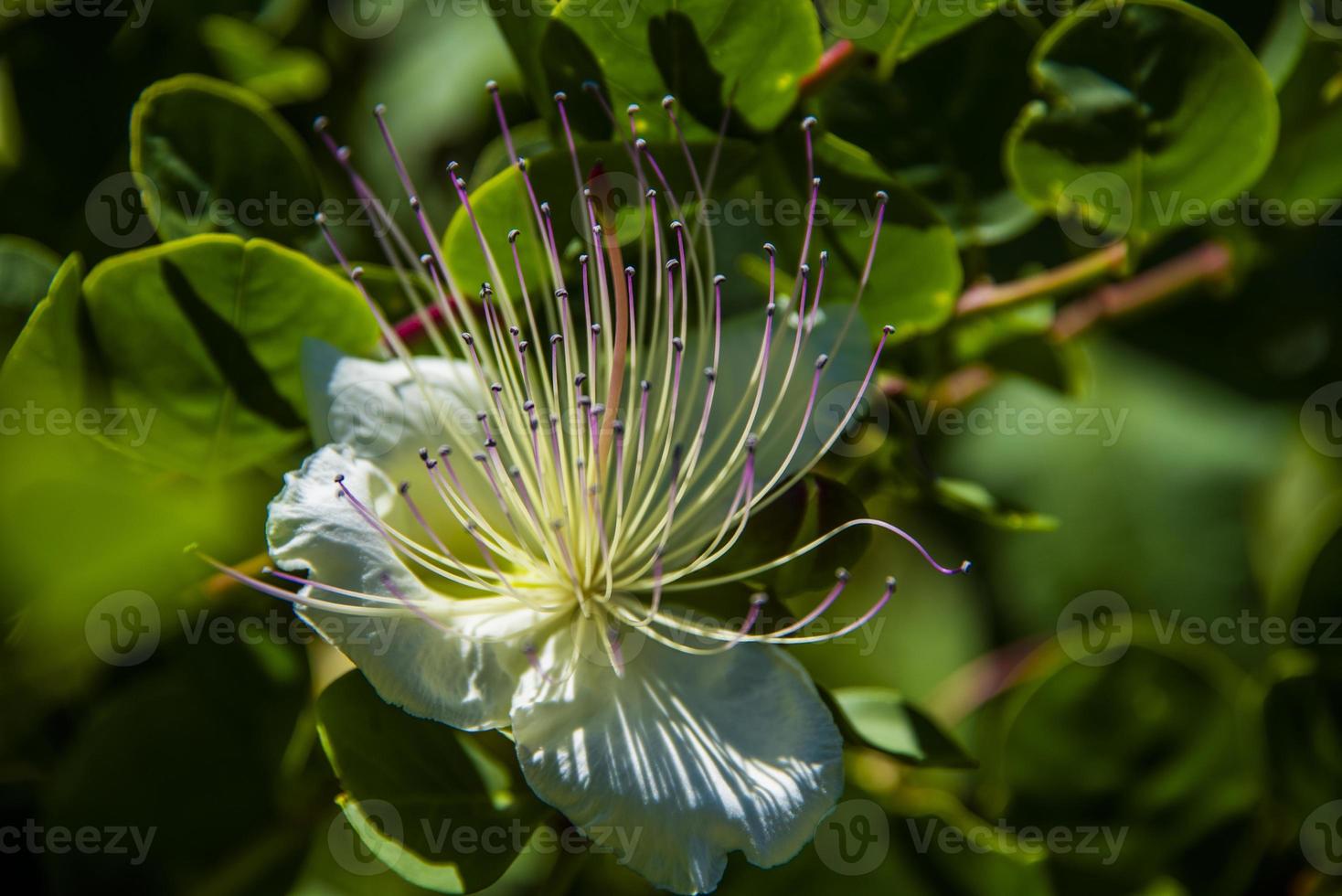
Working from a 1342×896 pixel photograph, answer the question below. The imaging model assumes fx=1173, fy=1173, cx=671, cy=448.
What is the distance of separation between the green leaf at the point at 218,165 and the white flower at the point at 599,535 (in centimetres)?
16

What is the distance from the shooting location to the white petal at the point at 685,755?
107 cm

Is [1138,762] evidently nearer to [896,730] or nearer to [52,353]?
[896,730]

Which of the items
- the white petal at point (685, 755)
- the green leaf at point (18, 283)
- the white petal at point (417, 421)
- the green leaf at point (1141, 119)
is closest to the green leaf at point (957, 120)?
the green leaf at point (1141, 119)

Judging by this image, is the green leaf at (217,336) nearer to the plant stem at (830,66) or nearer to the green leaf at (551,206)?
the green leaf at (551,206)

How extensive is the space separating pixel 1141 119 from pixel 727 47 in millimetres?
510

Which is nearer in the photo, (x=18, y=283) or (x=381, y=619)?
(x=381, y=619)

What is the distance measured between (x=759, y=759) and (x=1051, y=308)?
2.72 feet

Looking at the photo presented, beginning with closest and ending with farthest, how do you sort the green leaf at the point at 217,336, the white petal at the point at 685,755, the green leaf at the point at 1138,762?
the white petal at the point at 685,755, the green leaf at the point at 217,336, the green leaf at the point at 1138,762

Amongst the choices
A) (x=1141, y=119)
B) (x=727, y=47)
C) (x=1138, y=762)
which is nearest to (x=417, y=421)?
(x=727, y=47)

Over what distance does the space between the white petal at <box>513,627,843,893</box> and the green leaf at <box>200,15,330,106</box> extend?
3.23 ft

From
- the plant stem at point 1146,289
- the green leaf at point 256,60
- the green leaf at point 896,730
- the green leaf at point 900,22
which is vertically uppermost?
the green leaf at point 256,60

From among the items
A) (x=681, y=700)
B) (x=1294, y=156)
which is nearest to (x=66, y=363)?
(x=681, y=700)

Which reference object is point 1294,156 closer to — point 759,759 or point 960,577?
point 960,577

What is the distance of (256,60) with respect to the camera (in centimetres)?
168
